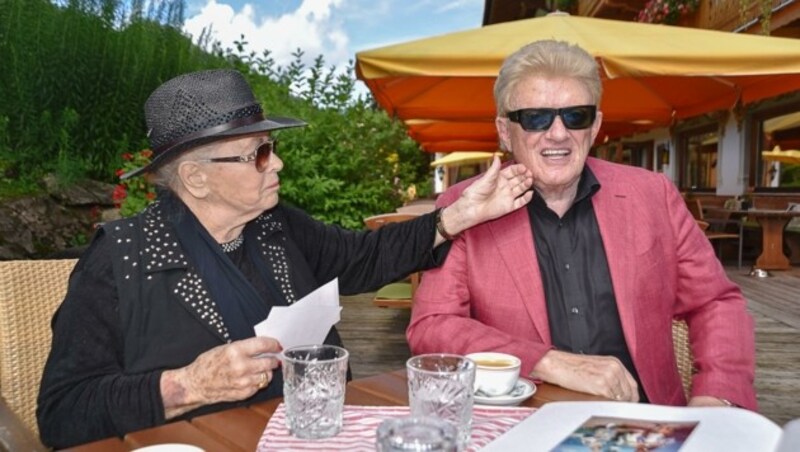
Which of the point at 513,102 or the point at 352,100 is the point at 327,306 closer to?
the point at 513,102

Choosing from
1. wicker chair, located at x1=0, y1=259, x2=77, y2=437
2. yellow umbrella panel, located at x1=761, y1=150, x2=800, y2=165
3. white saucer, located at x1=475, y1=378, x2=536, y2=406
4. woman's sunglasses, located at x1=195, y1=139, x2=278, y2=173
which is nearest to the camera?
white saucer, located at x1=475, y1=378, x2=536, y2=406

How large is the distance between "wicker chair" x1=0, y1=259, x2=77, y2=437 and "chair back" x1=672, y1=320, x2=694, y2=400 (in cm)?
185

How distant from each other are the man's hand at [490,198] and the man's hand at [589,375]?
0.50m

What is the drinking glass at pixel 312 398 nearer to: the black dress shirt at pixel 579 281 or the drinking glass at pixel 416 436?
the drinking glass at pixel 416 436

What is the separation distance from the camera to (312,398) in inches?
44.2

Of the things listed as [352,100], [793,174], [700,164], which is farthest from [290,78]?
[700,164]

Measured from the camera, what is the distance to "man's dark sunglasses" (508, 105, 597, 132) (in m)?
1.99

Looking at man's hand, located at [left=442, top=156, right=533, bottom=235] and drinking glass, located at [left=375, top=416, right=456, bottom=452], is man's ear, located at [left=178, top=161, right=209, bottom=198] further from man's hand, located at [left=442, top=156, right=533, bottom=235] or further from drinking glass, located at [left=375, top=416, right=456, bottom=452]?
drinking glass, located at [left=375, top=416, right=456, bottom=452]

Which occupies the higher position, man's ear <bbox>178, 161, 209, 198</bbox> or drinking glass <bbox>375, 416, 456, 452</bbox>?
man's ear <bbox>178, 161, 209, 198</bbox>

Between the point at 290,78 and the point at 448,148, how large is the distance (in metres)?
7.76

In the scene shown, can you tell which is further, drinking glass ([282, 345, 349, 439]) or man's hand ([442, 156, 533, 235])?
man's hand ([442, 156, 533, 235])

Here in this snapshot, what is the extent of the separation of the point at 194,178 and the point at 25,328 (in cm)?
61

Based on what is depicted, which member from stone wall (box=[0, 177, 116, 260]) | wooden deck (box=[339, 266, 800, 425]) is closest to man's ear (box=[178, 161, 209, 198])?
wooden deck (box=[339, 266, 800, 425])

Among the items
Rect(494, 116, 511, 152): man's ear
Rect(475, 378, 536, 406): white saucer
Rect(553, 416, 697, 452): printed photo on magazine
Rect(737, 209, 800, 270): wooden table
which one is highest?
Rect(494, 116, 511, 152): man's ear
